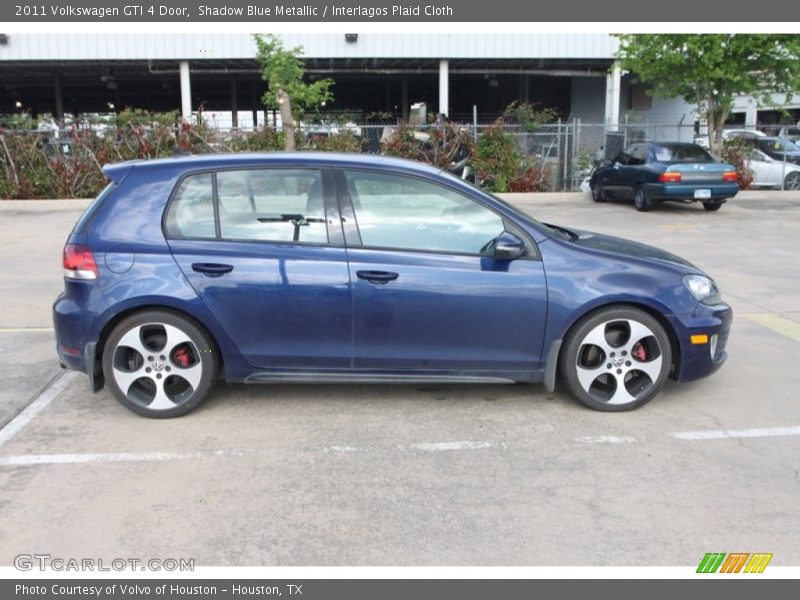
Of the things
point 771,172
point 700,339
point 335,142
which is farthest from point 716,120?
point 700,339

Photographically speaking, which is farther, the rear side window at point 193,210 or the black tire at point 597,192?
the black tire at point 597,192

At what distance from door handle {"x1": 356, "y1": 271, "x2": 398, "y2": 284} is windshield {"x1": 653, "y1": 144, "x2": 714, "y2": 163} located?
12.6 m

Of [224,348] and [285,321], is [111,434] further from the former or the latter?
[285,321]

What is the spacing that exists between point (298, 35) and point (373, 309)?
19.5 meters

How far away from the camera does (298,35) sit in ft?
72.4

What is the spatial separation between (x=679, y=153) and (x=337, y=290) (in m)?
13.2

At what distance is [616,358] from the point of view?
15.4 ft

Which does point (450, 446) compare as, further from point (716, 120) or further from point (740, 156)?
point (740, 156)

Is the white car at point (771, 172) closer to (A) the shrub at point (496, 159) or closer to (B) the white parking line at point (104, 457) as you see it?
(A) the shrub at point (496, 159)

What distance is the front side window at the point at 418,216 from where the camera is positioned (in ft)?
15.1

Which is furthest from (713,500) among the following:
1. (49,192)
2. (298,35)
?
(298,35)

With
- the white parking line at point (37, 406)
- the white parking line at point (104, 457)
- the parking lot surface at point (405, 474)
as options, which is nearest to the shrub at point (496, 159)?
the parking lot surface at point (405, 474)

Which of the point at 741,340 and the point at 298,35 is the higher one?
the point at 298,35

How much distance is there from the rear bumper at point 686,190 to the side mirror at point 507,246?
1183cm
